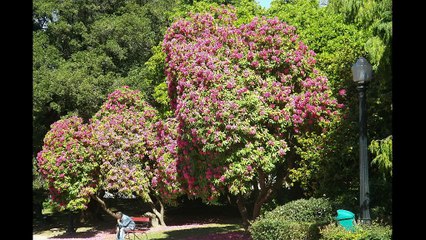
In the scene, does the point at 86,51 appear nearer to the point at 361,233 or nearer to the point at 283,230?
the point at 283,230

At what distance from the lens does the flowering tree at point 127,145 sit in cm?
1892

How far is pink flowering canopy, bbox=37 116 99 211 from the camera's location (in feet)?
63.4

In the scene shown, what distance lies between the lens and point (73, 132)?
19.6 meters

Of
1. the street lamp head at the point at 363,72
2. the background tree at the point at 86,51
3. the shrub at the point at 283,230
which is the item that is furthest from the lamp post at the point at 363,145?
the background tree at the point at 86,51

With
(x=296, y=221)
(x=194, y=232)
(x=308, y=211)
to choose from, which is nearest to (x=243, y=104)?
(x=308, y=211)

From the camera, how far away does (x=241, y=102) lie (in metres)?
12.7

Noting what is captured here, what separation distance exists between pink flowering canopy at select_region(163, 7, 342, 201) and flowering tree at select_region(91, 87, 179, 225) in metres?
4.53

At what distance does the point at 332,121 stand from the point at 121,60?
50.0 feet

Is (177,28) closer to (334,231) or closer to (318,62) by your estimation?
(318,62)

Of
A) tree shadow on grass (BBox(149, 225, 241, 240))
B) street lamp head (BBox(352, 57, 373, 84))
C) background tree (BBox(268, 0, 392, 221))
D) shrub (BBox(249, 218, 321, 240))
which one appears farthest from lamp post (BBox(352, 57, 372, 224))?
tree shadow on grass (BBox(149, 225, 241, 240))

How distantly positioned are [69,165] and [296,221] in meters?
11.6

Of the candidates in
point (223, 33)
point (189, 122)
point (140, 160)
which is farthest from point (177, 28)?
point (140, 160)

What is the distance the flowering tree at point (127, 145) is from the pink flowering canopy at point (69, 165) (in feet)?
1.59

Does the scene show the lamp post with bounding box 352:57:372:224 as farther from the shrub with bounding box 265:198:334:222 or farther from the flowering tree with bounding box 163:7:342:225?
the flowering tree with bounding box 163:7:342:225
